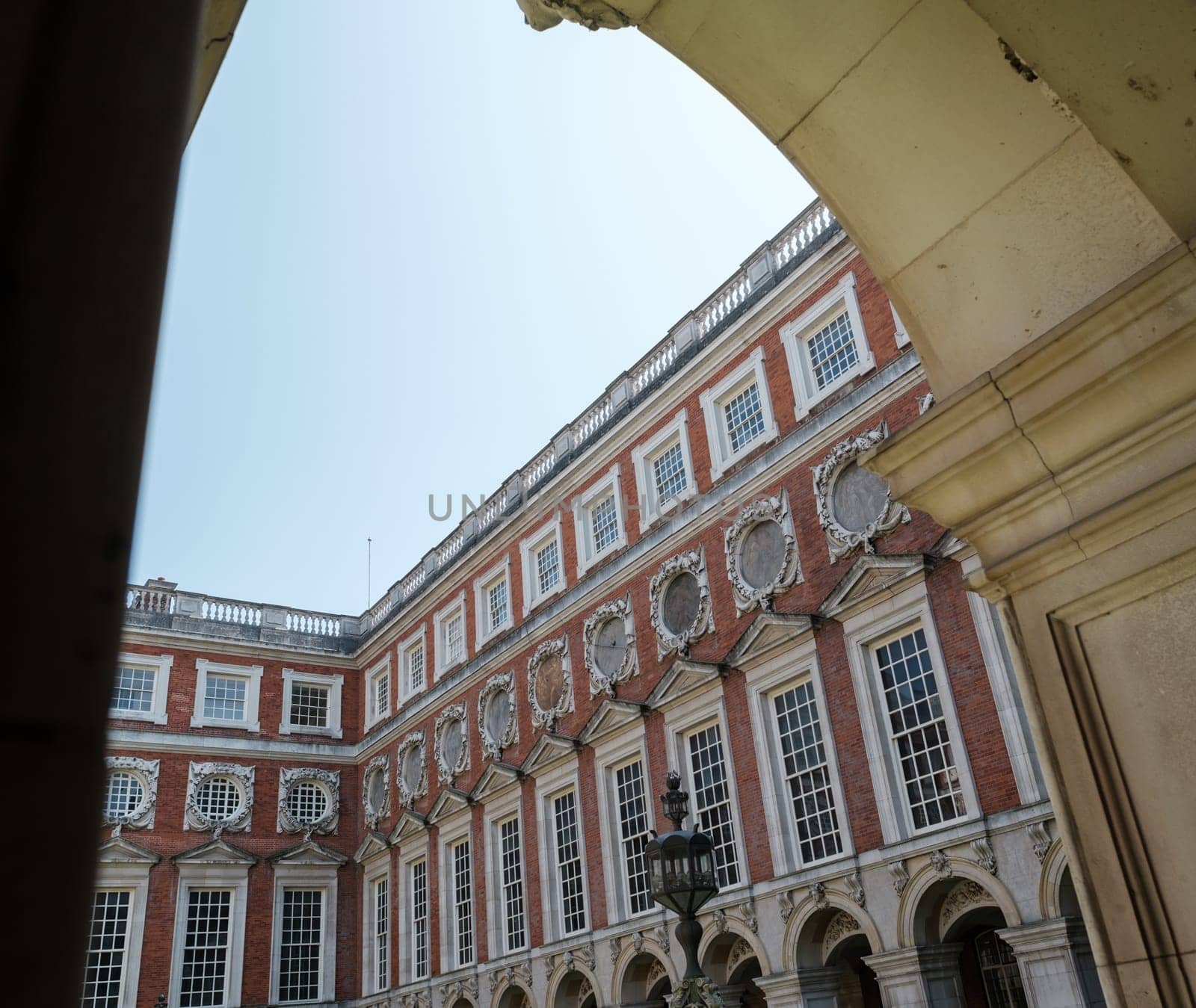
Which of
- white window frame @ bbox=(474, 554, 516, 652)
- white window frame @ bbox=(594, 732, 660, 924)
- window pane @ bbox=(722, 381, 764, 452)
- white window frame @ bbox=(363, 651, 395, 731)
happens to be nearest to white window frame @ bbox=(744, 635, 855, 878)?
white window frame @ bbox=(594, 732, 660, 924)

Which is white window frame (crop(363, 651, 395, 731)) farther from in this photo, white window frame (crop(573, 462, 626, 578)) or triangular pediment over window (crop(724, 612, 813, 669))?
triangular pediment over window (crop(724, 612, 813, 669))

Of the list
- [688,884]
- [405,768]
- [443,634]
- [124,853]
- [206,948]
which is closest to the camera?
[688,884]

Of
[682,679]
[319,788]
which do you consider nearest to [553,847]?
[682,679]

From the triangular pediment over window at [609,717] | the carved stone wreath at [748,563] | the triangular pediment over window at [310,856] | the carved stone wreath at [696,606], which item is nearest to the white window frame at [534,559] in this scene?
the triangular pediment over window at [609,717]

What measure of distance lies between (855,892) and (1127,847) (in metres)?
14.8

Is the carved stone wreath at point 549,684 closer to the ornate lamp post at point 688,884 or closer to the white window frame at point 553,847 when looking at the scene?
the white window frame at point 553,847

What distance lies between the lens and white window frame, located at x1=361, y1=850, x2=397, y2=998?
101 ft

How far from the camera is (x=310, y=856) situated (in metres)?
32.2

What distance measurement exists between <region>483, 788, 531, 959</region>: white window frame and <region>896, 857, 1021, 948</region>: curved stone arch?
10.9 metres

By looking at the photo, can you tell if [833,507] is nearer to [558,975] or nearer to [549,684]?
[549,684]

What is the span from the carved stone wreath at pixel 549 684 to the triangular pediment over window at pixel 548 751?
15.8 inches

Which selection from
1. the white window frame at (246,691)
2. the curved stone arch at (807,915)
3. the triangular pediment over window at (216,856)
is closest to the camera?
the curved stone arch at (807,915)

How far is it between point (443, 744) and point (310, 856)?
18.9 feet

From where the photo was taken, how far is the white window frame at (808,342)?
2000cm
